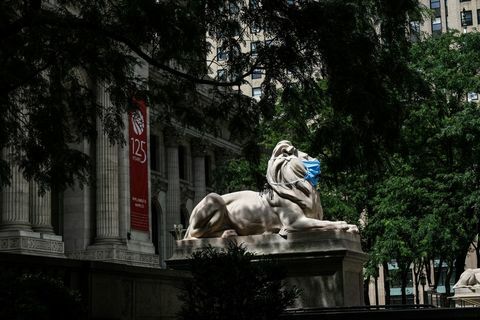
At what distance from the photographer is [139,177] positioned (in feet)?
144

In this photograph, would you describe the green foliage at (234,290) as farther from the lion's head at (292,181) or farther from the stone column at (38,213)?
the stone column at (38,213)

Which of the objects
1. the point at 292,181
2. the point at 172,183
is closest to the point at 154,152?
the point at 172,183

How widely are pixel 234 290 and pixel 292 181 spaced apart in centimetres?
453

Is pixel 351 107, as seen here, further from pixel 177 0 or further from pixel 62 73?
pixel 62 73

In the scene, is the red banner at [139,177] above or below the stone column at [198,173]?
below

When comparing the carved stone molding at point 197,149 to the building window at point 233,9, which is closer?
the building window at point 233,9

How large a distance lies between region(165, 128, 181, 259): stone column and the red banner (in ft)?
40.4

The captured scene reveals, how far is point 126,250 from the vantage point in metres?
41.6

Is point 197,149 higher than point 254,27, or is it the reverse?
point 197,149

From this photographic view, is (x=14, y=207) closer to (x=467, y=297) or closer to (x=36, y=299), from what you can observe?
(x=467, y=297)

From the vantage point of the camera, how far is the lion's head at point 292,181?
1315cm

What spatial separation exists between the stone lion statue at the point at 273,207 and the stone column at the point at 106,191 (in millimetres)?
28468

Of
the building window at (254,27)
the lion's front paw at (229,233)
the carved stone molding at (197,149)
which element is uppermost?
the carved stone molding at (197,149)

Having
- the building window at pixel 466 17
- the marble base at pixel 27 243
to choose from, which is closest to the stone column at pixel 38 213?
the marble base at pixel 27 243
